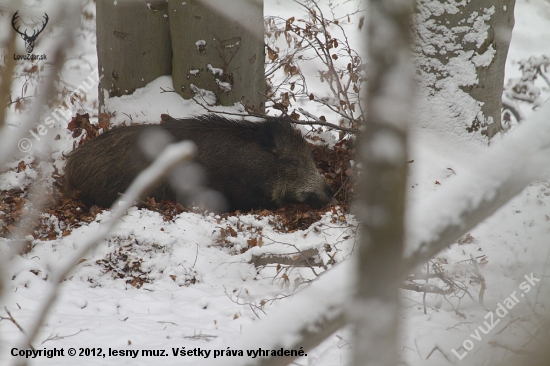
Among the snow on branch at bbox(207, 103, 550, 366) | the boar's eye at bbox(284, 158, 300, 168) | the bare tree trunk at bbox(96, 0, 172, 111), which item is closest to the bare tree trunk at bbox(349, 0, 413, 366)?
the snow on branch at bbox(207, 103, 550, 366)

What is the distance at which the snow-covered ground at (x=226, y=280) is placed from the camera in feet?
11.7

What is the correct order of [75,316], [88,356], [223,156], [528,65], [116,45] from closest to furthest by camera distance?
[88,356] < [75,316] < [223,156] < [116,45] < [528,65]

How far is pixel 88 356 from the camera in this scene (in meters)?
3.34

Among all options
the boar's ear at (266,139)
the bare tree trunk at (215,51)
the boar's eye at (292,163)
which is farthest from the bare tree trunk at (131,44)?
the boar's eye at (292,163)

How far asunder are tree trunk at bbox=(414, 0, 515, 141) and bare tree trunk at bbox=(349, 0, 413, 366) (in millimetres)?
4582

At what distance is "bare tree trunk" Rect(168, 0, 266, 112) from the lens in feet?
21.8

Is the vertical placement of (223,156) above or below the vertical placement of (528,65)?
below

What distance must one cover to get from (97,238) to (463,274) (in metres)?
3.77

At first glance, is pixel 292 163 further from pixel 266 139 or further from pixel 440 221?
pixel 440 221

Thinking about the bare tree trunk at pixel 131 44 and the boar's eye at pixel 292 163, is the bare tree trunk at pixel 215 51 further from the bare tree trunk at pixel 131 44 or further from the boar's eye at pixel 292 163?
the boar's eye at pixel 292 163

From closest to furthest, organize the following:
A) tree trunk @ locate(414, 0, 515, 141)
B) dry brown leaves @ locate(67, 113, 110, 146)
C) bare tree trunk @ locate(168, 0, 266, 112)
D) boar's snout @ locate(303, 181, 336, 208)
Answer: tree trunk @ locate(414, 0, 515, 141)
boar's snout @ locate(303, 181, 336, 208)
bare tree trunk @ locate(168, 0, 266, 112)
dry brown leaves @ locate(67, 113, 110, 146)

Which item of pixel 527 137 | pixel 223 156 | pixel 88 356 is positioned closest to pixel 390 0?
pixel 527 137

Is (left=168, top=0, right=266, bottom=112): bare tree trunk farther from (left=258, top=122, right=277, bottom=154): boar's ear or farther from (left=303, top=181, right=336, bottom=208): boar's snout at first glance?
(left=303, top=181, right=336, bottom=208): boar's snout

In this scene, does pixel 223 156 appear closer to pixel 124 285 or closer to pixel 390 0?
pixel 124 285
